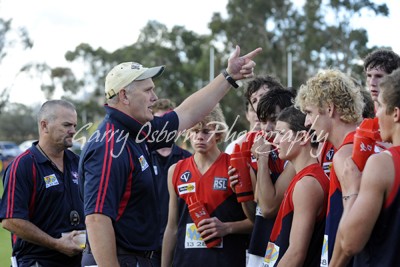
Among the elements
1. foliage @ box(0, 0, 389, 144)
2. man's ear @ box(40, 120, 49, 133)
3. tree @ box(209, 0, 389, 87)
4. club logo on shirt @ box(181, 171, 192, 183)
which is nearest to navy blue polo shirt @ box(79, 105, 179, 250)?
club logo on shirt @ box(181, 171, 192, 183)

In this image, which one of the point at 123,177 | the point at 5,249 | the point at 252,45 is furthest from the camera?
the point at 252,45

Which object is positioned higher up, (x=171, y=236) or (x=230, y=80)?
(x=230, y=80)

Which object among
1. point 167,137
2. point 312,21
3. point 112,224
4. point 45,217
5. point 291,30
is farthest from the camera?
point 291,30

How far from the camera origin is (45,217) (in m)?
5.43

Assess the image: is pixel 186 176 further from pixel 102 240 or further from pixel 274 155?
pixel 102 240

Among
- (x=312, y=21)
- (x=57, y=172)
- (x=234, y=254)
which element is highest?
(x=312, y=21)

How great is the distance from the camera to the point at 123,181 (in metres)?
3.91

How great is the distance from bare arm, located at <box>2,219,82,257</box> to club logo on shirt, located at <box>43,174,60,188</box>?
420 millimetres

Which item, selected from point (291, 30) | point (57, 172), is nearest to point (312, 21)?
point (291, 30)

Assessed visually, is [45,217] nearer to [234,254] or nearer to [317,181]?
[234,254]

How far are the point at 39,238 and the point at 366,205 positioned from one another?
126 inches

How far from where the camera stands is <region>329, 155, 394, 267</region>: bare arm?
291cm

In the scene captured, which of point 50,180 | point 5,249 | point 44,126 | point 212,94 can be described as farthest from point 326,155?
point 5,249

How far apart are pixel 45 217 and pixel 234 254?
1.74 meters
